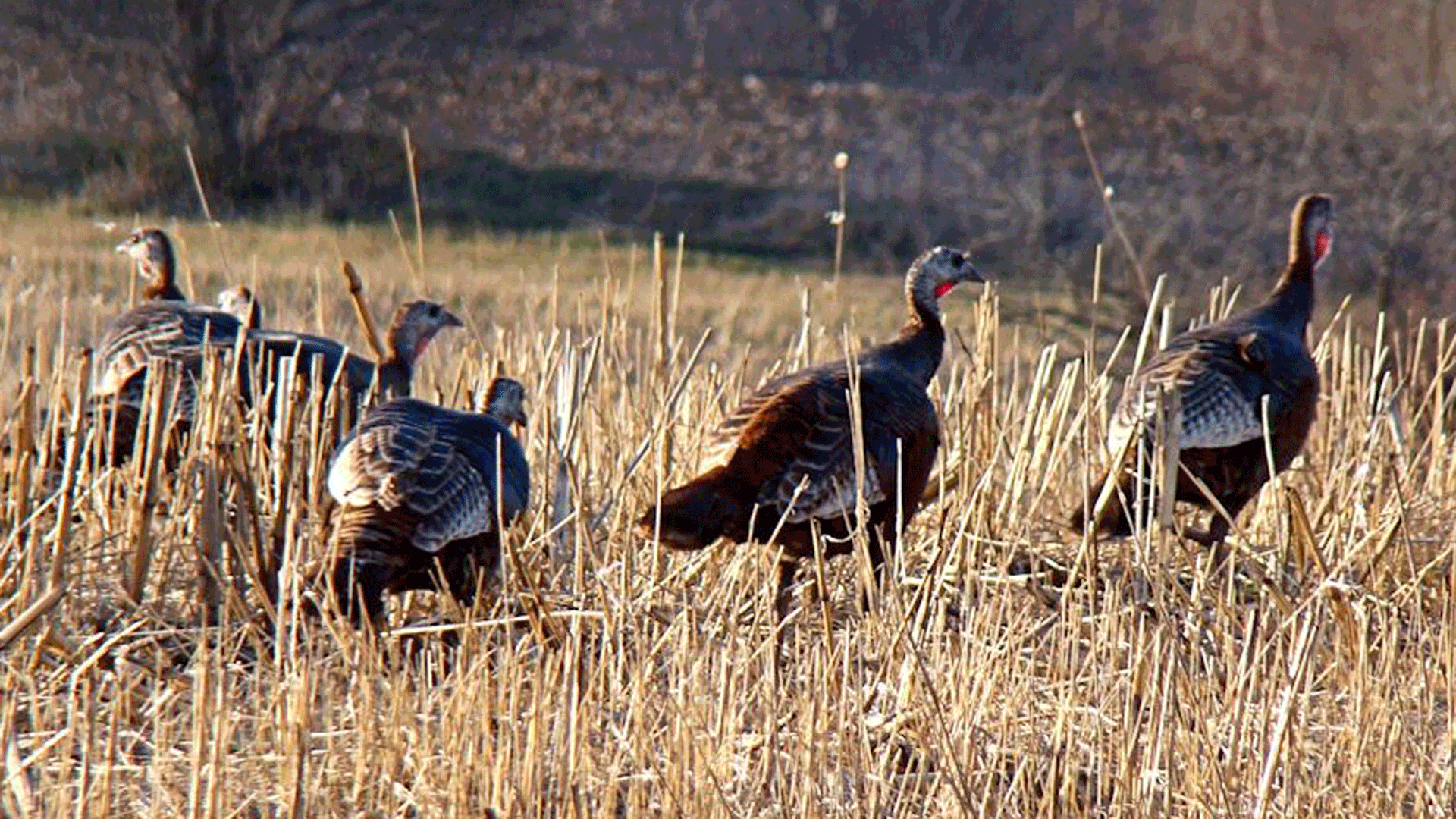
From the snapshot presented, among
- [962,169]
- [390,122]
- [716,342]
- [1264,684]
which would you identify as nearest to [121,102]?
[390,122]

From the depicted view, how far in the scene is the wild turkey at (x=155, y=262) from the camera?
8172mm

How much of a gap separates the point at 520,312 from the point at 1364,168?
10700mm

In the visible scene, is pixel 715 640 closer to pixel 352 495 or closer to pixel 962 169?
pixel 352 495

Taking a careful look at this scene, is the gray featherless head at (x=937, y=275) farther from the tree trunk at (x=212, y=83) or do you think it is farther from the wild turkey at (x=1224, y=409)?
the tree trunk at (x=212, y=83)

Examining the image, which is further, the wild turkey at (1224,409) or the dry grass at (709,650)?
the wild turkey at (1224,409)

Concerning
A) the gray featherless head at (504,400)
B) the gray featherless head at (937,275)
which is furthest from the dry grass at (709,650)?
the gray featherless head at (937,275)

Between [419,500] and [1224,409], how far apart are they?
7.74 ft

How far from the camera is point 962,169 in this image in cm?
2320

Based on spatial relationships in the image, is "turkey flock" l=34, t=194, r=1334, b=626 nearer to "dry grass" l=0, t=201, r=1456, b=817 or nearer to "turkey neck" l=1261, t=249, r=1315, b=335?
"turkey neck" l=1261, t=249, r=1315, b=335

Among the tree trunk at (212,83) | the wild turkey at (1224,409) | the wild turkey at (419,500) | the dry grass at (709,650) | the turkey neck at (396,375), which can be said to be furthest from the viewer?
the tree trunk at (212,83)

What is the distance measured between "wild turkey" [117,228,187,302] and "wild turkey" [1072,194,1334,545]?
362 cm

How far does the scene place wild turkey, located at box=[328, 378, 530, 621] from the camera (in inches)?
208

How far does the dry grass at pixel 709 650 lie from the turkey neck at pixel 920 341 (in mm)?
186

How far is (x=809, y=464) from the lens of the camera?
18.7 ft
